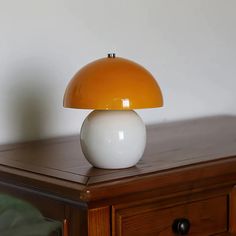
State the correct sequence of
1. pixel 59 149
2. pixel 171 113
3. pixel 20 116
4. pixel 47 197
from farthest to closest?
1. pixel 171 113
2. pixel 20 116
3. pixel 59 149
4. pixel 47 197

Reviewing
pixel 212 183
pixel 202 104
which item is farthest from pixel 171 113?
pixel 212 183

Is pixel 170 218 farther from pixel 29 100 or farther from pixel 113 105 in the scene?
pixel 29 100

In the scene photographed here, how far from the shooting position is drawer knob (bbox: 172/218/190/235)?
1.09 metres

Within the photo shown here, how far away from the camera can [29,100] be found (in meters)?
1.44

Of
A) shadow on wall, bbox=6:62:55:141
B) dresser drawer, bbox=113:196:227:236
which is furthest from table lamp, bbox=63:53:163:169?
shadow on wall, bbox=6:62:55:141

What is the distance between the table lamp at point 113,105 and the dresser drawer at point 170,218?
0.10 m

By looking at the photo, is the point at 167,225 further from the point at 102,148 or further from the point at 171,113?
the point at 171,113

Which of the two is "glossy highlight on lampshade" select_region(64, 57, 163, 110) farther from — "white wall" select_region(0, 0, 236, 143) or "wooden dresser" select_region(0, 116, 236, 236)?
"white wall" select_region(0, 0, 236, 143)

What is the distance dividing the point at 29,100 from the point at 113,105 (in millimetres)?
480

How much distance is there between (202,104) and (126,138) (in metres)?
0.88

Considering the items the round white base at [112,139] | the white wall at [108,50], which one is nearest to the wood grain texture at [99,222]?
the round white base at [112,139]

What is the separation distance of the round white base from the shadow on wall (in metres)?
0.39

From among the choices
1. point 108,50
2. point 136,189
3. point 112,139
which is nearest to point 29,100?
point 108,50

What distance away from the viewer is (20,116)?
143 centimetres
